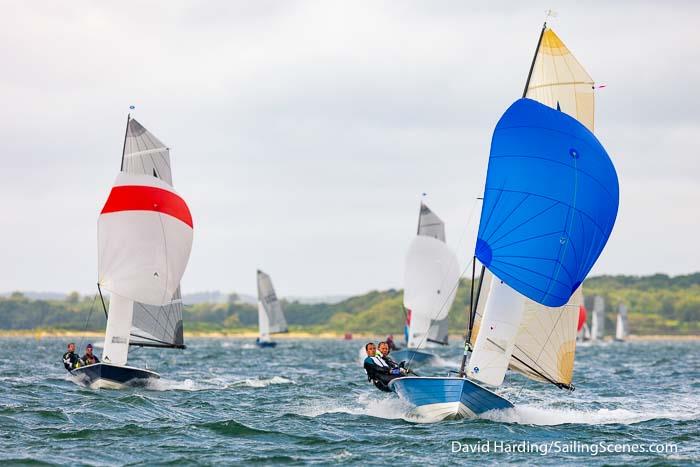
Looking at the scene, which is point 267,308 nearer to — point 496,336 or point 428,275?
point 428,275

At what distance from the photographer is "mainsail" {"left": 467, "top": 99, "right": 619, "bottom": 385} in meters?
25.5

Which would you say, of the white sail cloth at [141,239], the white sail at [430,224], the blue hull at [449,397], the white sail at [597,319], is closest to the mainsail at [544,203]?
the blue hull at [449,397]

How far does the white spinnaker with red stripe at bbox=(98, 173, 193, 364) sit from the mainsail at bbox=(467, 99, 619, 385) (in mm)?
14896

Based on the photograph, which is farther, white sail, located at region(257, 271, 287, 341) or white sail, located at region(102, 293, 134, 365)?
white sail, located at region(257, 271, 287, 341)

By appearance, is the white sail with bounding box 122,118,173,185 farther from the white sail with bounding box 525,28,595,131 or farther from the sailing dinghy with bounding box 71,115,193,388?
the white sail with bounding box 525,28,595,131

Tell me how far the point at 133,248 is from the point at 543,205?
53.3ft

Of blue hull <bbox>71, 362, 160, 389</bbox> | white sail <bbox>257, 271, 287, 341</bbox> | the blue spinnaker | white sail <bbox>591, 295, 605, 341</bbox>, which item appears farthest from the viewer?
white sail <bbox>591, 295, 605, 341</bbox>

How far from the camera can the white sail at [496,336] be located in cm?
2666

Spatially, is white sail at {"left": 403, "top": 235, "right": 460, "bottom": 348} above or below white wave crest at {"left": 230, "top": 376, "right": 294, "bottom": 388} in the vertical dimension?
above

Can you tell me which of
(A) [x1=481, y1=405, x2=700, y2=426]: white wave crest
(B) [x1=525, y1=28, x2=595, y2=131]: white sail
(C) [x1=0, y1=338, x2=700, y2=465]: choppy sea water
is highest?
(B) [x1=525, y1=28, x2=595, y2=131]: white sail

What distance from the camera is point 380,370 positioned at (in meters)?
29.3

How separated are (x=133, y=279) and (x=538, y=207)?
16278mm

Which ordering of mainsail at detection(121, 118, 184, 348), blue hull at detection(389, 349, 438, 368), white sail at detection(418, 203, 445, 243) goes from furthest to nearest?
1. white sail at detection(418, 203, 445, 243)
2. blue hull at detection(389, 349, 438, 368)
3. mainsail at detection(121, 118, 184, 348)

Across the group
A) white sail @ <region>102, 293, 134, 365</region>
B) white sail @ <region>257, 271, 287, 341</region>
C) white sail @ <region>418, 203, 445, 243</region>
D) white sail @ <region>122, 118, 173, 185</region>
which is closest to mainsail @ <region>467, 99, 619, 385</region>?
white sail @ <region>102, 293, 134, 365</region>
